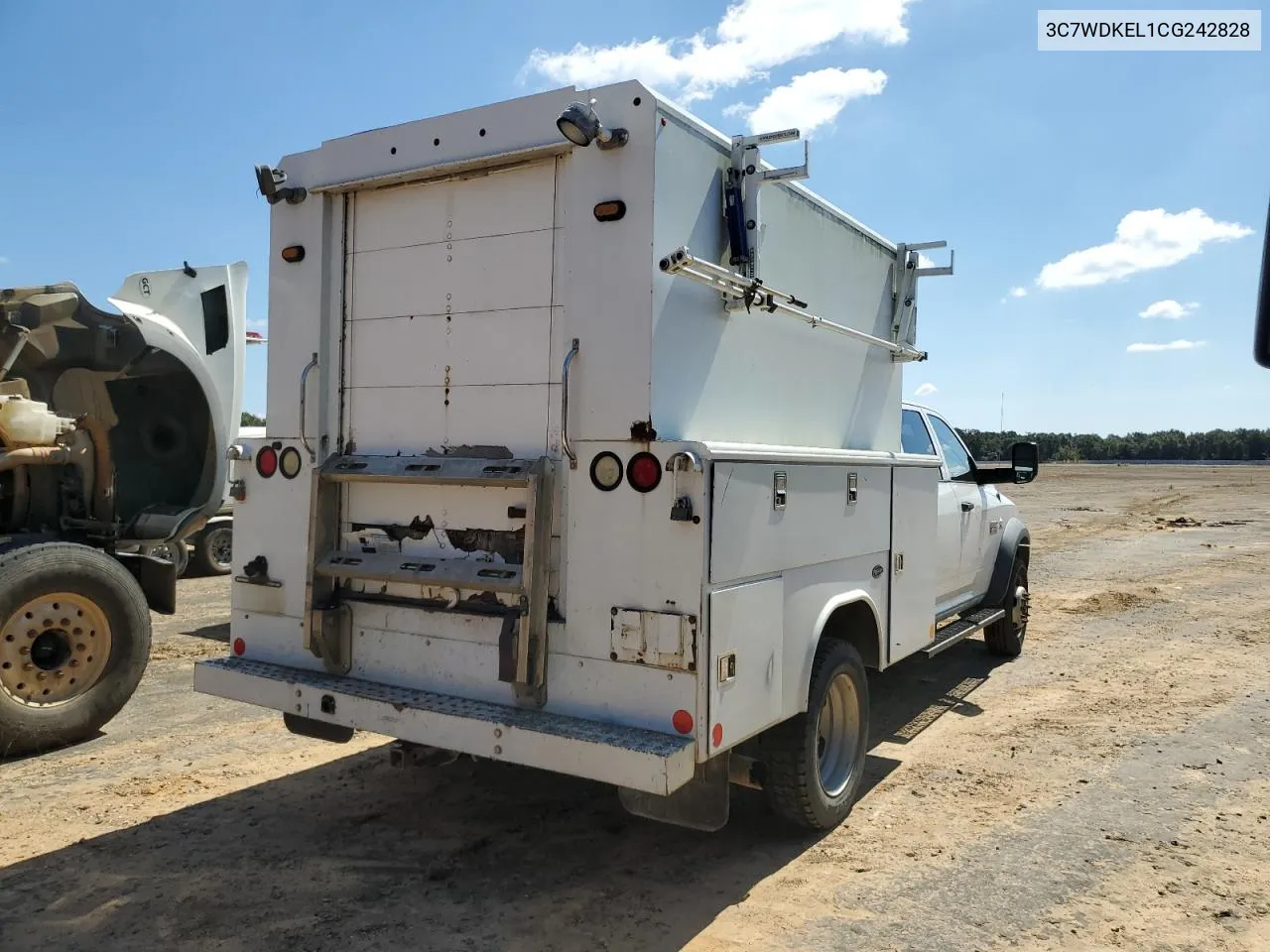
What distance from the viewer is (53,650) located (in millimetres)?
5469

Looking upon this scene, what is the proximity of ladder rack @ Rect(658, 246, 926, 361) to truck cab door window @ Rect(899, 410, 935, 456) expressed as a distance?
2.02 meters

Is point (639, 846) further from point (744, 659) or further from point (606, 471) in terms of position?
point (606, 471)

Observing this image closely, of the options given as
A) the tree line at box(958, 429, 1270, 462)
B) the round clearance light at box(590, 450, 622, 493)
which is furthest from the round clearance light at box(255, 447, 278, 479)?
the tree line at box(958, 429, 1270, 462)

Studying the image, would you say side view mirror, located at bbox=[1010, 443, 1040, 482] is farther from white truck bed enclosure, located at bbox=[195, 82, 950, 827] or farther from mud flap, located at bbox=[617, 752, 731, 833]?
mud flap, located at bbox=[617, 752, 731, 833]

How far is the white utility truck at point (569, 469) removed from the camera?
3.49m

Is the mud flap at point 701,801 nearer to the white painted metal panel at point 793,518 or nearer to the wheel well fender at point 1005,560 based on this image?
the white painted metal panel at point 793,518

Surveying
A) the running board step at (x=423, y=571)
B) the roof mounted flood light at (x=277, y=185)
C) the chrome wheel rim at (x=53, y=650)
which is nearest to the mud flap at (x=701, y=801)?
the running board step at (x=423, y=571)

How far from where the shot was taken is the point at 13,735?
519cm

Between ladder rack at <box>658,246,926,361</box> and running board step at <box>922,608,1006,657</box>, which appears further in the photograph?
running board step at <box>922,608,1006,657</box>

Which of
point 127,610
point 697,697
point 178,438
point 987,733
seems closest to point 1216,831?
point 987,733

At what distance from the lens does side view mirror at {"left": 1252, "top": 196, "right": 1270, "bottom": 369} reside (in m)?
2.00

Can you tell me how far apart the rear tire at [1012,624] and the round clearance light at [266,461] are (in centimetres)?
610

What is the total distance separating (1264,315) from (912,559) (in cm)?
347

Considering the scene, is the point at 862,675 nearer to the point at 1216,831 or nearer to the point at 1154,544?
the point at 1216,831
